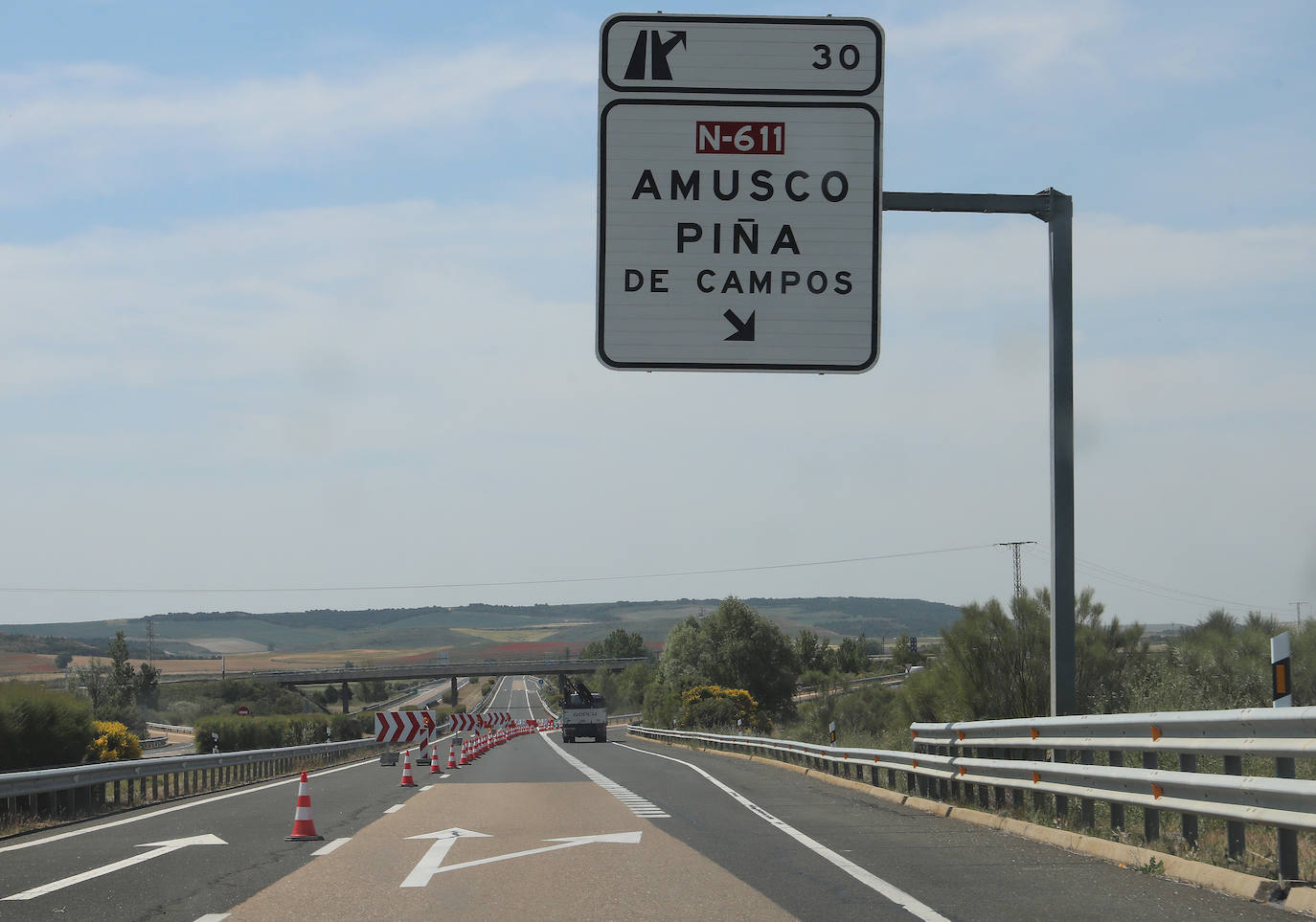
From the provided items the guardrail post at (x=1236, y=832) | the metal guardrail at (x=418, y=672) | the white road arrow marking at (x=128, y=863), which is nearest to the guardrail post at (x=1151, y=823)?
the guardrail post at (x=1236, y=832)

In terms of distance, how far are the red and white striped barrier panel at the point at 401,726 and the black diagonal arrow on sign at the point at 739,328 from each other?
1114 inches

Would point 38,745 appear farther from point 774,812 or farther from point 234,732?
point 234,732

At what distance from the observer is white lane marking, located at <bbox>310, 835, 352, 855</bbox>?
12.0 meters

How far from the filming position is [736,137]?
10289 mm

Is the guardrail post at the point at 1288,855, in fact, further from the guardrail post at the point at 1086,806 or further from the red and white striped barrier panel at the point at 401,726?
the red and white striped barrier panel at the point at 401,726

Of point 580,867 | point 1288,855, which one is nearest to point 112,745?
point 580,867

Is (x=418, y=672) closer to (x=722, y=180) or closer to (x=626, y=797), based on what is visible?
(x=626, y=797)

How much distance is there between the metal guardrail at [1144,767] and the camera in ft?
26.9

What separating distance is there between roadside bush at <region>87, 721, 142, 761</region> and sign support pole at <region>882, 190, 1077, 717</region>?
20262 mm

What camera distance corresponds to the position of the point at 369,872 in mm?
10500

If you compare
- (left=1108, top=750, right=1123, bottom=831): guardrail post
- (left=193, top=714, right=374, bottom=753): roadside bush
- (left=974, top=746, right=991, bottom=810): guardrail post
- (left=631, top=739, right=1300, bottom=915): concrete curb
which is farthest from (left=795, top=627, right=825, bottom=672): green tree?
(left=1108, top=750, right=1123, bottom=831): guardrail post

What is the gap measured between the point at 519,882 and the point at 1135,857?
486 cm

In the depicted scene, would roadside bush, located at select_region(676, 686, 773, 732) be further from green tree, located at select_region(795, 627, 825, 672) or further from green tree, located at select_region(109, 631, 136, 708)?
green tree, located at select_region(795, 627, 825, 672)

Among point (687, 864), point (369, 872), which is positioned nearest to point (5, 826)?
point (369, 872)
